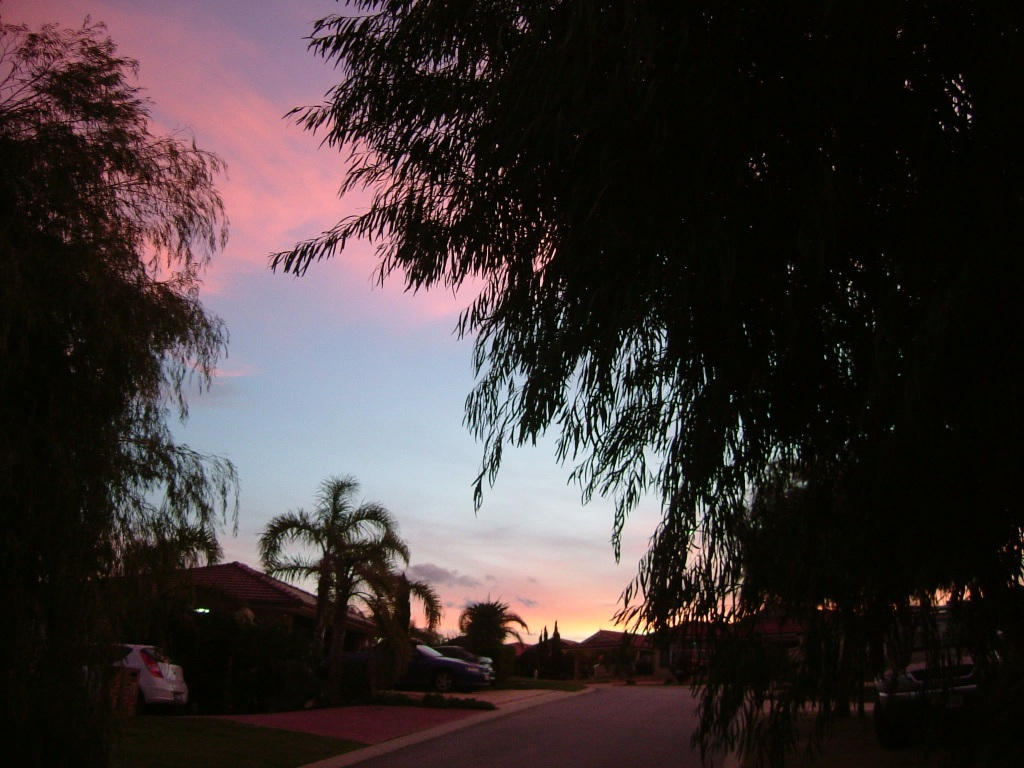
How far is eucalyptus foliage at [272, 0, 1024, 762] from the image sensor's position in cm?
A: 502

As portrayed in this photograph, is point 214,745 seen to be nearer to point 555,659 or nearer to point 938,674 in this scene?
point 938,674

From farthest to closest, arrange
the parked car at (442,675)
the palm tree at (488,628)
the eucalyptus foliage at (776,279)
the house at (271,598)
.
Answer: the palm tree at (488,628) → the house at (271,598) → the parked car at (442,675) → the eucalyptus foliage at (776,279)

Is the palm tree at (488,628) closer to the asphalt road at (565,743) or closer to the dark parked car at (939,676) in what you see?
the asphalt road at (565,743)

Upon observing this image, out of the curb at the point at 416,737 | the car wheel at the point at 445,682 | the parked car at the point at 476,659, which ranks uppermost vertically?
the parked car at the point at 476,659

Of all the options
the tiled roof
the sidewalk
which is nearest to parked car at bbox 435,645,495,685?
the sidewalk

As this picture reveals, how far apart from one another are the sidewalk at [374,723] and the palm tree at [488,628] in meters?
15.9

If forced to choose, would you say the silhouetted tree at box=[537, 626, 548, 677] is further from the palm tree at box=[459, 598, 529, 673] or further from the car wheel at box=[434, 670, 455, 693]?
the car wheel at box=[434, 670, 455, 693]

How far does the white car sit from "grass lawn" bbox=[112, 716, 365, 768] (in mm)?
953

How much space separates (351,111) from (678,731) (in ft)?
45.3

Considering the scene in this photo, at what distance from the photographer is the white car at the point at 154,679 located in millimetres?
18062

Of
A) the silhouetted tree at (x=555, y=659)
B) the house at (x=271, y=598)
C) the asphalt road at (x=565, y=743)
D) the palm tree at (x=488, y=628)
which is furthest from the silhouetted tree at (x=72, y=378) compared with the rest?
the silhouetted tree at (x=555, y=659)

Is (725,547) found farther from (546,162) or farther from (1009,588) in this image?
(546,162)

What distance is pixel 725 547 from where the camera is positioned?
6.15 metres

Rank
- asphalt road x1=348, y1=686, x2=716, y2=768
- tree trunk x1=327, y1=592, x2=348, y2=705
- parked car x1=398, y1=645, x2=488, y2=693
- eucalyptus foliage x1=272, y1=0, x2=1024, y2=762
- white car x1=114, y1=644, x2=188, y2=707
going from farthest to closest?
parked car x1=398, y1=645, x2=488, y2=693, tree trunk x1=327, y1=592, x2=348, y2=705, white car x1=114, y1=644, x2=188, y2=707, asphalt road x1=348, y1=686, x2=716, y2=768, eucalyptus foliage x1=272, y1=0, x2=1024, y2=762
